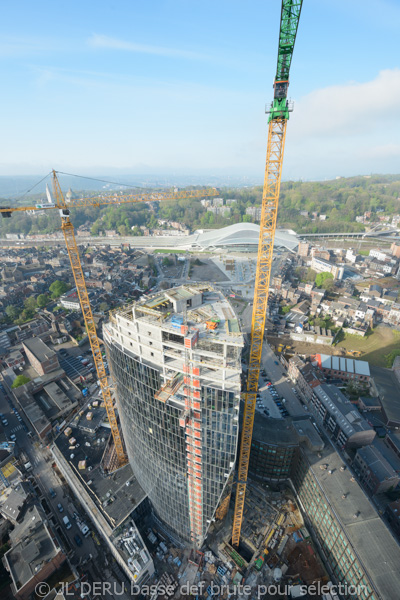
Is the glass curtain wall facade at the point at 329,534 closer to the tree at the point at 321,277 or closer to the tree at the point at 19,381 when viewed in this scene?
the tree at the point at 19,381

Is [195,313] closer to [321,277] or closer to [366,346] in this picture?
[366,346]

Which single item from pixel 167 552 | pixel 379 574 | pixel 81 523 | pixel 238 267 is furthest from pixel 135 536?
pixel 238 267

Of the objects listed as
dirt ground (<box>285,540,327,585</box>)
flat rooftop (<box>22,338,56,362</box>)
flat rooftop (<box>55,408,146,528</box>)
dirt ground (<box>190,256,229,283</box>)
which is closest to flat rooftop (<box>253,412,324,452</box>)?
dirt ground (<box>285,540,327,585</box>)

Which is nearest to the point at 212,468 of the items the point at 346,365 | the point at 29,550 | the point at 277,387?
the point at 29,550

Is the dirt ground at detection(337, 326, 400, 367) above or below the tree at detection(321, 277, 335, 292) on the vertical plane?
below

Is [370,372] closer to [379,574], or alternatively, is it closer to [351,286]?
[379,574]

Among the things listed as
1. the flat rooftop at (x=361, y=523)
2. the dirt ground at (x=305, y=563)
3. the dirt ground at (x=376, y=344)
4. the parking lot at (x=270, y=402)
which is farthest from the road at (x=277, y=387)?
the dirt ground at (x=305, y=563)

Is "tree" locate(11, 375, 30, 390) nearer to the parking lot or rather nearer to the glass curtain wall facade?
the parking lot
